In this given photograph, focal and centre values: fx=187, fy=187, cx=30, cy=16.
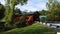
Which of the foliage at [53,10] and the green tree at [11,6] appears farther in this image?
the foliage at [53,10]

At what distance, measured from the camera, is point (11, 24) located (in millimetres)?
35719

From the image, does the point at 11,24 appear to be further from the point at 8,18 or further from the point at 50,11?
the point at 50,11

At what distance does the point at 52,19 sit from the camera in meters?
57.1

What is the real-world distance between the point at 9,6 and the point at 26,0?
11.3 feet

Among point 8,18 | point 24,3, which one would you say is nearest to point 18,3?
point 24,3

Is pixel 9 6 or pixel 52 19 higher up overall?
pixel 9 6

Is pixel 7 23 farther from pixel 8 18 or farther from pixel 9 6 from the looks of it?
pixel 9 6

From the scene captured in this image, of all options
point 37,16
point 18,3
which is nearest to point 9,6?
point 18,3

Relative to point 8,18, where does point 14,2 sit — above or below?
above

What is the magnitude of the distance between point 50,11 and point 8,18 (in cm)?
2519

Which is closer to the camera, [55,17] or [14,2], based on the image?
[14,2]

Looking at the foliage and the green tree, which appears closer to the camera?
the green tree

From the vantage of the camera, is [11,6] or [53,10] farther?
[53,10]

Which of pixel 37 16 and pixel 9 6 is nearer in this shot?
pixel 9 6
